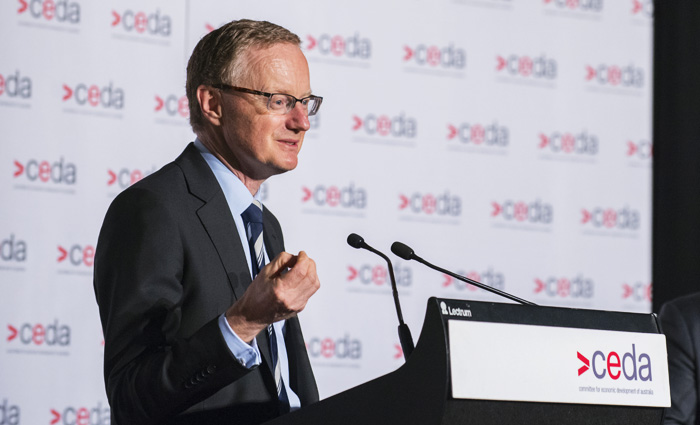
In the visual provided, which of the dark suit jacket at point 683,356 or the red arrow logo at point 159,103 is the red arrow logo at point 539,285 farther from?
the red arrow logo at point 159,103

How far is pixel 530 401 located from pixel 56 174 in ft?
9.30

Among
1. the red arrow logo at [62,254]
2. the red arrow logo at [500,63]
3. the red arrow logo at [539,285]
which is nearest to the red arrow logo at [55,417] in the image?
the red arrow logo at [62,254]

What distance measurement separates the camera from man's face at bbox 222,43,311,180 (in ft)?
7.67

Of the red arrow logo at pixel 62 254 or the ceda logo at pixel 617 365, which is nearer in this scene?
the ceda logo at pixel 617 365

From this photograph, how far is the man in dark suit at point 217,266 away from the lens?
1782 millimetres

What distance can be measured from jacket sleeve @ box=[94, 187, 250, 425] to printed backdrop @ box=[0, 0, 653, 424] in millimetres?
1883

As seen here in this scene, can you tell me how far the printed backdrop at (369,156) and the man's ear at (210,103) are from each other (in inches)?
66.3

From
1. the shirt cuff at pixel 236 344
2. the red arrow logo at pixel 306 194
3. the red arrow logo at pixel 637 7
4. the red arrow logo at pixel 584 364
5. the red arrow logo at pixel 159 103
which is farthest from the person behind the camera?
the red arrow logo at pixel 637 7

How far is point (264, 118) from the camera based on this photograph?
2340 mm

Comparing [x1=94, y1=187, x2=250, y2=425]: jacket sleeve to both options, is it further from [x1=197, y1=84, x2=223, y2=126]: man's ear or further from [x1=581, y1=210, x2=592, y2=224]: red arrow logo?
[x1=581, y1=210, x2=592, y2=224]: red arrow logo

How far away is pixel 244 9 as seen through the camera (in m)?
4.28

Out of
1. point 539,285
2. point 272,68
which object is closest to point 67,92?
point 272,68

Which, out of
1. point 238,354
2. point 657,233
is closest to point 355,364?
point 657,233

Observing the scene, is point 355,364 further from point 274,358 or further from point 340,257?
point 274,358
